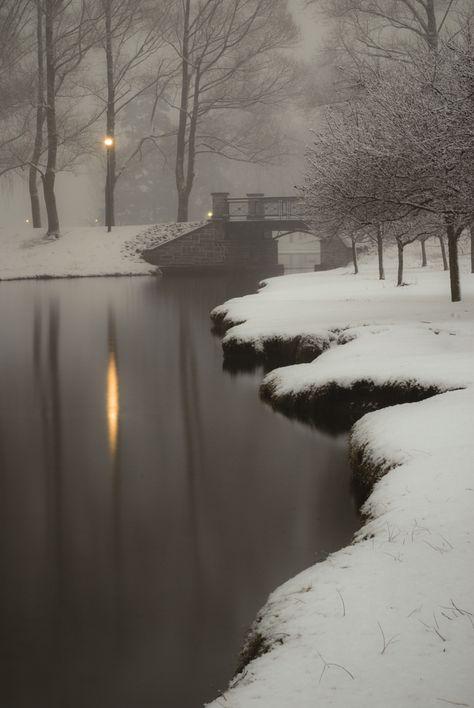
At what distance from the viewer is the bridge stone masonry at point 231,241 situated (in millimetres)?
40312

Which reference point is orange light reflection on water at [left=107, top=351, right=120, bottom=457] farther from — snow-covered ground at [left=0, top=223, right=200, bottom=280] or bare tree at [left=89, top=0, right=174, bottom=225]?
bare tree at [left=89, top=0, right=174, bottom=225]

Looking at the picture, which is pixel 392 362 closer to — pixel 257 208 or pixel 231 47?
pixel 257 208

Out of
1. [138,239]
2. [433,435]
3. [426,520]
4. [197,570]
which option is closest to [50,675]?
[197,570]

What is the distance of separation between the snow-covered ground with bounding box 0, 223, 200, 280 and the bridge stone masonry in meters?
0.84

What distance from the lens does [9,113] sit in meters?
43.1

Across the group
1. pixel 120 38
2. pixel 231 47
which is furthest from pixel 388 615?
pixel 120 38

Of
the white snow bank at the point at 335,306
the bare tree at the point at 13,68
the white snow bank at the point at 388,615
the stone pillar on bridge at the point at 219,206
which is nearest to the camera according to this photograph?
the white snow bank at the point at 388,615

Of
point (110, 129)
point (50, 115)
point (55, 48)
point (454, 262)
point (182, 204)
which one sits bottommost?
point (454, 262)

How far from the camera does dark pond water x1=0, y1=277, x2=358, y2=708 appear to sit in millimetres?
4375

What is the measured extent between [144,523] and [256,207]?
36.9m

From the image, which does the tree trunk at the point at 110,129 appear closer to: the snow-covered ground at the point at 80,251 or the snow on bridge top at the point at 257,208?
the snow-covered ground at the point at 80,251

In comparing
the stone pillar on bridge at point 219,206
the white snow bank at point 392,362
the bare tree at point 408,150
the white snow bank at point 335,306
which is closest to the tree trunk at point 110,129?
the stone pillar on bridge at point 219,206

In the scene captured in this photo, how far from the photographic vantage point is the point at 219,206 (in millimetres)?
41312

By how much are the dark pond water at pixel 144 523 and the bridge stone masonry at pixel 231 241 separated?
27.0 m
